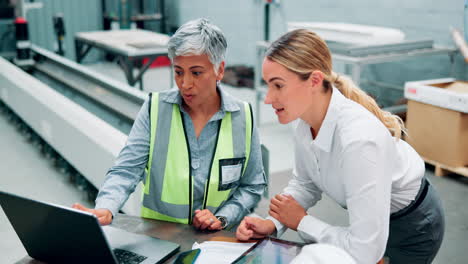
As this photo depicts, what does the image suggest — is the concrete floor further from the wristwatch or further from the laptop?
the laptop

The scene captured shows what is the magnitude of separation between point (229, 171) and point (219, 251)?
1.14 feet

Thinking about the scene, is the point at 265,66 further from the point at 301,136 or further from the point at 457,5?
the point at 457,5

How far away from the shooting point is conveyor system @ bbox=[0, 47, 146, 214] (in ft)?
8.48

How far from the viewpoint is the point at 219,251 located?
1138 mm

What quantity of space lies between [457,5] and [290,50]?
3117mm

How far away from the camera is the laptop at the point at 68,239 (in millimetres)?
914

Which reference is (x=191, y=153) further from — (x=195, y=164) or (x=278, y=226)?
(x=278, y=226)

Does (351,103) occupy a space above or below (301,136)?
above

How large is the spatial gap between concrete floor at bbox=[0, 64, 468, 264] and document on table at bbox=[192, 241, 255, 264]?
135cm

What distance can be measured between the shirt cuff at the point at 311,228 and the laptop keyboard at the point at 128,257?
1.28 ft

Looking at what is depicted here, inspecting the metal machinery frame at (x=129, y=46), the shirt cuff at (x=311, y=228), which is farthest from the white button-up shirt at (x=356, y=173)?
the metal machinery frame at (x=129, y=46)

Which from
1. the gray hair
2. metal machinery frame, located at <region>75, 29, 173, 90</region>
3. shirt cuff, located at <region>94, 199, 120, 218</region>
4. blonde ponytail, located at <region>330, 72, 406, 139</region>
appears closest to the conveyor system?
metal machinery frame, located at <region>75, 29, 173, 90</region>

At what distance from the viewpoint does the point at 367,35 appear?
3.73m

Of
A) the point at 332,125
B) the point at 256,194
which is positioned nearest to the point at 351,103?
the point at 332,125
